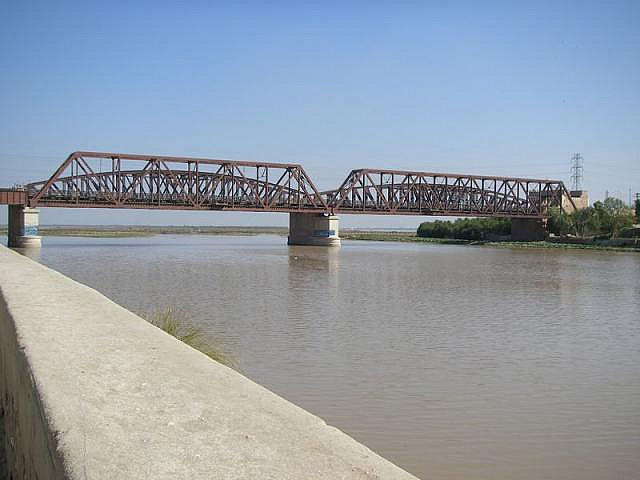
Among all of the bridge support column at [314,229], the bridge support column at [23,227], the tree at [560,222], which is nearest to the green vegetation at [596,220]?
the tree at [560,222]

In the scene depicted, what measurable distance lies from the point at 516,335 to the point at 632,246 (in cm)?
7567

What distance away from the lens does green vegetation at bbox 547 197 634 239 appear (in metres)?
96.0

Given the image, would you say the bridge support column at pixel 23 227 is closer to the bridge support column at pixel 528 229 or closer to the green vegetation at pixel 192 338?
the green vegetation at pixel 192 338

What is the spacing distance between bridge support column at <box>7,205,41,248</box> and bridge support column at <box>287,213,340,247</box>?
38.4 metres

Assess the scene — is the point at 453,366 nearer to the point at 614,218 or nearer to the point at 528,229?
the point at 614,218

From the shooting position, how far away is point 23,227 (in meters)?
75.9

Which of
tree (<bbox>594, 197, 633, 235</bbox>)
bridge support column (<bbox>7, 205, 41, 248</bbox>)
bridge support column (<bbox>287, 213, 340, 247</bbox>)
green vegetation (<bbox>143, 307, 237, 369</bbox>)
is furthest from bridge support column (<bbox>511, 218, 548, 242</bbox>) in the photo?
green vegetation (<bbox>143, 307, 237, 369</bbox>)

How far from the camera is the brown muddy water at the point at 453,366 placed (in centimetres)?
871

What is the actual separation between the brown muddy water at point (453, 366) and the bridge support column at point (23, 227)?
4748 cm

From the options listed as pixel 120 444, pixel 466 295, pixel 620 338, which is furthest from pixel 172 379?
pixel 466 295

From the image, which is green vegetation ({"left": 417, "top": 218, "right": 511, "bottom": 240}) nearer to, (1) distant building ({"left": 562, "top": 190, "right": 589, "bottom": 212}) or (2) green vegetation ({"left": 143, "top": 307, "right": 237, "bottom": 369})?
(1) distant building ({"left": 562, "top": 190, "right": 589, "bottom": 212})

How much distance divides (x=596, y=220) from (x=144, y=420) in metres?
106

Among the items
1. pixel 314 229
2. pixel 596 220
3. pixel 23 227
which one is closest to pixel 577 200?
pixel 596 220

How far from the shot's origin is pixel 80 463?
354 cm
